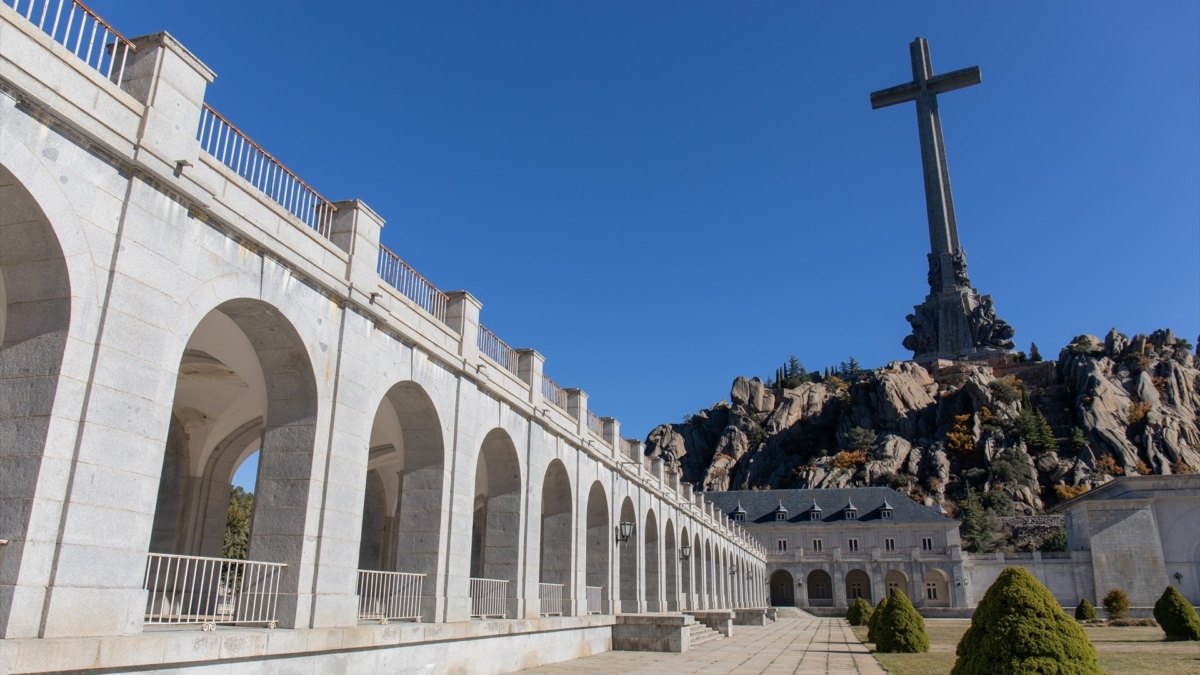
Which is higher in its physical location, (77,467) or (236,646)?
(77,467)

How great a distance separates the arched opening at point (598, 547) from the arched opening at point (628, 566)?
2430mm

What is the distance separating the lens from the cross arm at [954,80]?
120188mm

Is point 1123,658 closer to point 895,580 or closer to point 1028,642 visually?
point 1028,642

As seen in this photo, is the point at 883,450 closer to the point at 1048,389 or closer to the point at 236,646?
the point at 1048,389

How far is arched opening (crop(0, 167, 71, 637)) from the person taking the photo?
7426 millimetres

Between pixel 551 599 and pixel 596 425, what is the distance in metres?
7.18

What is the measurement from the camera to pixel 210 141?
10445 millimetres

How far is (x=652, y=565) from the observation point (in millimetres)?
30906

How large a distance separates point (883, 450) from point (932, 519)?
92.0 ft

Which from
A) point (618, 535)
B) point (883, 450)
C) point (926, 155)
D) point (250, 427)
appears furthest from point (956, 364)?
point (250, 427)

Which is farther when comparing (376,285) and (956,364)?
(956,364)

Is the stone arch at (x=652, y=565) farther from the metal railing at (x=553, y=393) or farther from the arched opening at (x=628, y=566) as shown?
the metal railing at (x=553, y=393)

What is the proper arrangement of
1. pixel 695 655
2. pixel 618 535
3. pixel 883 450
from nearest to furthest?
pixel 695 655, pixel 618 535, pixel 883 450

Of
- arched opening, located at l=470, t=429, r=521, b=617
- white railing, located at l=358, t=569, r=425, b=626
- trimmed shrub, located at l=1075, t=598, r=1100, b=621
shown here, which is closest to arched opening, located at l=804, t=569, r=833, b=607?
trimmed shrub, located at l=1075, t=598, r=1100, b=621
